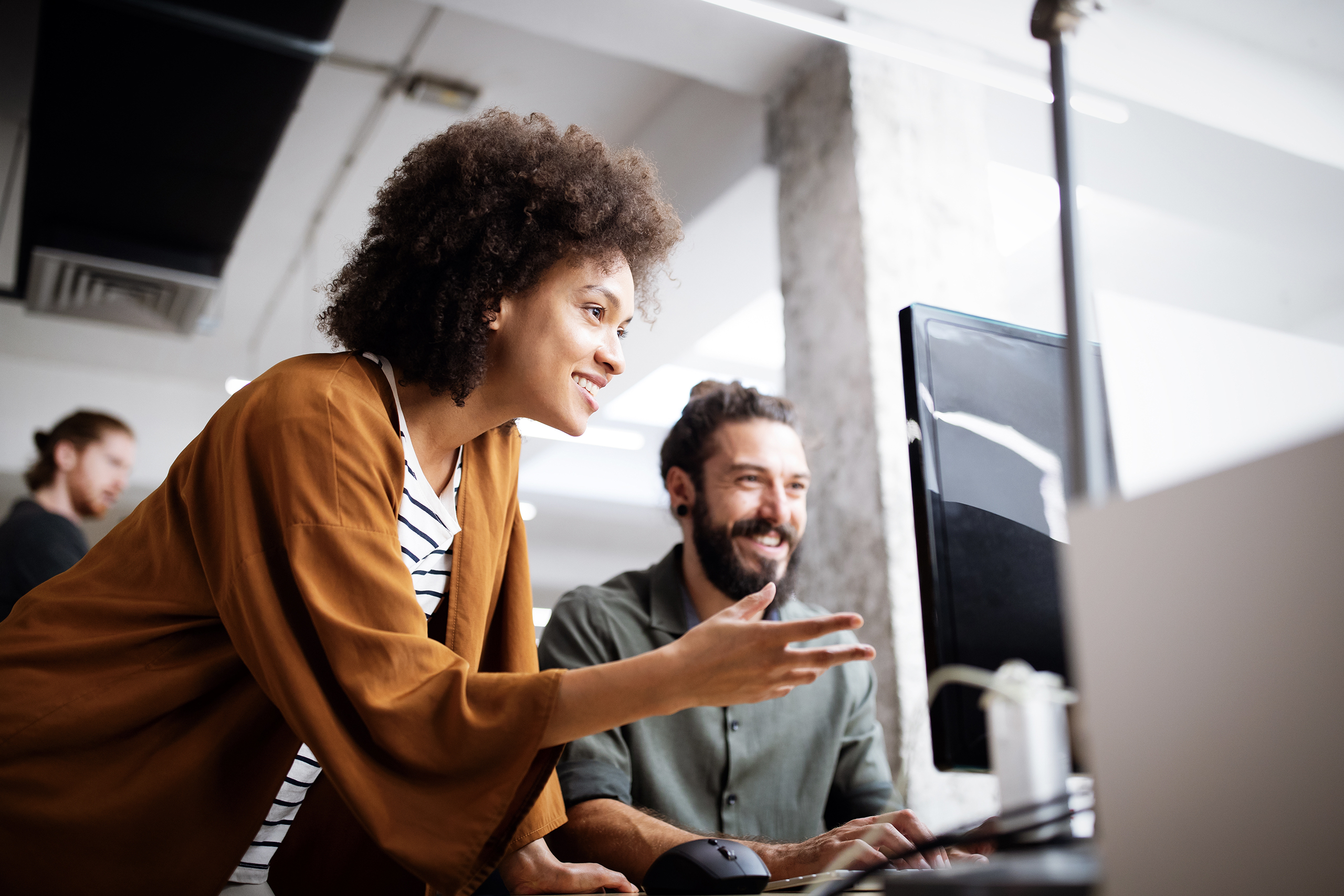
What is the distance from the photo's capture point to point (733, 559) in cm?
192

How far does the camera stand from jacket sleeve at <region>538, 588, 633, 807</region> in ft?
4.78

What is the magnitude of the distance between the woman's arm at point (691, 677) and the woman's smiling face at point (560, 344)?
533 mm

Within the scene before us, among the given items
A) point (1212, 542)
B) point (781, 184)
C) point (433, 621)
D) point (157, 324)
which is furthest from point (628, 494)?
point (1212, 542)

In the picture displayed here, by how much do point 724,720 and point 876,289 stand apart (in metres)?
1.37

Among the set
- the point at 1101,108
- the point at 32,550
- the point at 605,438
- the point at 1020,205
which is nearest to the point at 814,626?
the point at 1101,108

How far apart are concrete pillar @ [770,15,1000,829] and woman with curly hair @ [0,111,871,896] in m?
1.26

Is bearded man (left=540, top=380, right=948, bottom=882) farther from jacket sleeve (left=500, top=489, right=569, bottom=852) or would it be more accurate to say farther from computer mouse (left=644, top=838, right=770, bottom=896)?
computer mouse (left=644, top=838, right=770, bottom=896)

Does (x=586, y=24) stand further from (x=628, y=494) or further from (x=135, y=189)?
(x=628, y=494)

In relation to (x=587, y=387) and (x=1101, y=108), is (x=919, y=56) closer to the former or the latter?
(x=1101, y=108)

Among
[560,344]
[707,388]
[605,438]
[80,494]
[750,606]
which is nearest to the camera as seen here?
[750,606]

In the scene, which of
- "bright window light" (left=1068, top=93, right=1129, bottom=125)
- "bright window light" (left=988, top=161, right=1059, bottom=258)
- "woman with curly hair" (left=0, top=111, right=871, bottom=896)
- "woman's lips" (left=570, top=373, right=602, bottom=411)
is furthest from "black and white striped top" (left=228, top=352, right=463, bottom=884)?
"bright window light" (left=988, top=161, right=1059, bottom=258)

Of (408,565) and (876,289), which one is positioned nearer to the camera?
(408,565)

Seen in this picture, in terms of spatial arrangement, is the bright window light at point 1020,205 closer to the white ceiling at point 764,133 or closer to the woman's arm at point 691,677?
the white ceiling at point 764,133

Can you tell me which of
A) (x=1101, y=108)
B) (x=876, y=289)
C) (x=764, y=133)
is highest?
(x=764, y=133)
